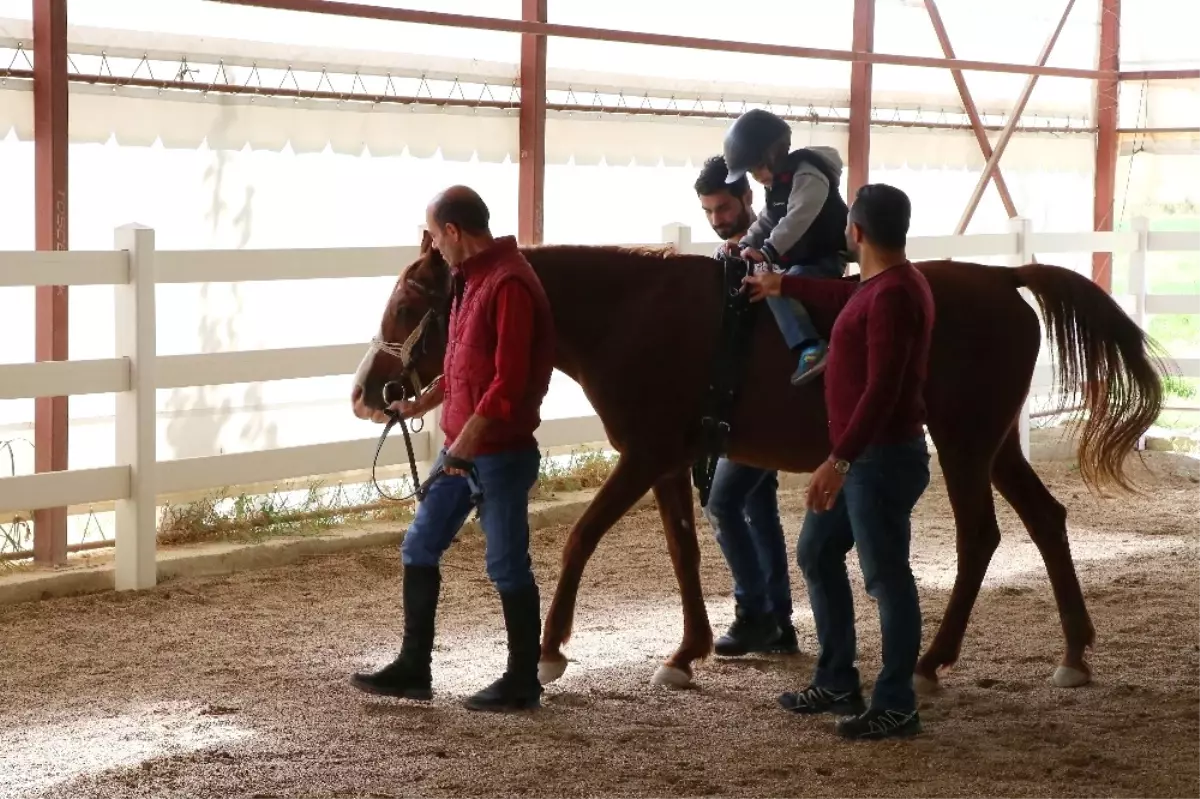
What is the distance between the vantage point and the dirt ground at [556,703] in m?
4.00

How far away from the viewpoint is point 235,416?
777 centimetres

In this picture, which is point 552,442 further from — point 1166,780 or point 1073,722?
point 1166,780

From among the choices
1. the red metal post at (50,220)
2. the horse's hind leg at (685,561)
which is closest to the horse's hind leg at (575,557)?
the horse's hind leg at (685,561)

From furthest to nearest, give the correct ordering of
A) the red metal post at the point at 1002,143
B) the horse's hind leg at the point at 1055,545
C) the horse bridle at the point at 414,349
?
the red metal post at the point at 1002,143 < the horse's hind leg at the point at 1055,545 < the horse bridle at the point at 414,349

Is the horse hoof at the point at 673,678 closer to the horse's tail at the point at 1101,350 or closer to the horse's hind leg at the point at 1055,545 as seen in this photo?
the horse's hind leg at the point at 1055,545

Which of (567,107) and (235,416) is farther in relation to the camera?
(567,107)

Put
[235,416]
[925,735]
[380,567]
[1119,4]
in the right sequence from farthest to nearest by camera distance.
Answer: [1119,4] → [235,416] → [380,567] → [925,735]

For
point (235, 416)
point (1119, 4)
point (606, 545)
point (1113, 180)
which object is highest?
point (1119, 4)

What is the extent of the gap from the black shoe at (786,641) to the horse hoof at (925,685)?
609 mm

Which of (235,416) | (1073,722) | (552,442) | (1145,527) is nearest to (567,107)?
(552,442)

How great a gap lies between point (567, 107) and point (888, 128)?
309 cm

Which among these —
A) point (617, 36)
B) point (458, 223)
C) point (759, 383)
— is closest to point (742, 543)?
point (759, 383)

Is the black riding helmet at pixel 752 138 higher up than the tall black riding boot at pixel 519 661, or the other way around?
the black riding helmet at pixel 752 138

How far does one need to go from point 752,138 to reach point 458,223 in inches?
45.2
